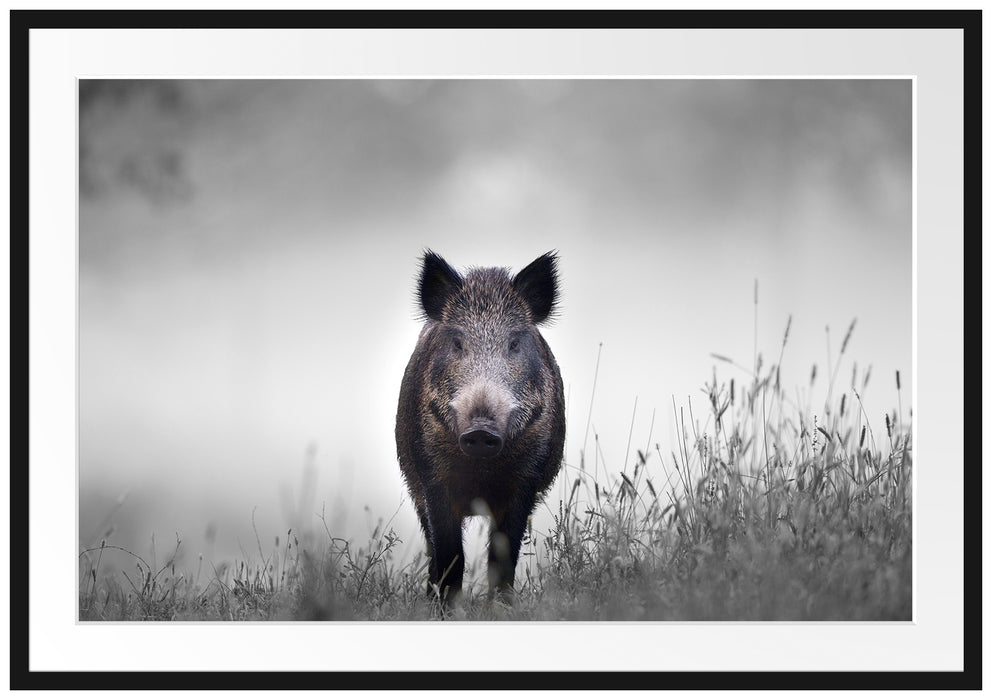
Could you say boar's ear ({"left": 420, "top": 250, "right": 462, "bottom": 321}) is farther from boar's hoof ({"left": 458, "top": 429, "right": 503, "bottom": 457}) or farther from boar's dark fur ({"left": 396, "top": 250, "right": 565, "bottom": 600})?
boar's hoof ({"left": 458, "top": 429, "right": 503, "bottom": 457})

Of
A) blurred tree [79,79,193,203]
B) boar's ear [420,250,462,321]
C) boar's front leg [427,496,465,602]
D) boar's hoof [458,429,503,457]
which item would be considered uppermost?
blurred tree [79,79,193,203]

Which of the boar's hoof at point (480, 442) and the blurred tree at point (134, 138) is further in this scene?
the blurred tree at point (134, 138)

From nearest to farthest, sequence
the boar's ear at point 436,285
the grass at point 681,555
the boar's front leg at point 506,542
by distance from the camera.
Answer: the grass at point 681,555
the boar's front leg at point 506,542
the boar's ear at point 436,285

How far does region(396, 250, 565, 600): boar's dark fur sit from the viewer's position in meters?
3.88

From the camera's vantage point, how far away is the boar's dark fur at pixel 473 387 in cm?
388

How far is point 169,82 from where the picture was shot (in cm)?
360

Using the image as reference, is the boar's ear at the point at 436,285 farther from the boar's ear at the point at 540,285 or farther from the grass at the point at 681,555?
the grass at the point at 681,555

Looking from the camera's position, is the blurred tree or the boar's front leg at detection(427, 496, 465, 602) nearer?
the blurred tree

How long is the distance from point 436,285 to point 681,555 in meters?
1.80

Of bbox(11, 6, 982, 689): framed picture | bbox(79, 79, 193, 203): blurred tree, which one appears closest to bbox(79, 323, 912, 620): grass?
bbox(11, 6, 982, 689): framed picture

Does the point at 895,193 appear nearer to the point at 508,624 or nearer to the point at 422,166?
the point at 422,166

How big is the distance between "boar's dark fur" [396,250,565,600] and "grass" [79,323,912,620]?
0.67 feet

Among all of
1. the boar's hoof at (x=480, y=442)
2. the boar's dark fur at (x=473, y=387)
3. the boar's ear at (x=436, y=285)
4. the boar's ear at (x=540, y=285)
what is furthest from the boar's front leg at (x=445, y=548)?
the boar's ear at (x=540, y=285)
